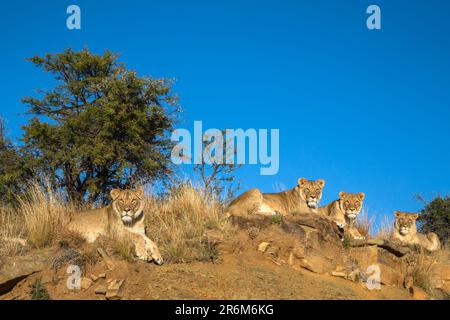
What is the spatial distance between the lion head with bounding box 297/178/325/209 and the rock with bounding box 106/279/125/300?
691cm

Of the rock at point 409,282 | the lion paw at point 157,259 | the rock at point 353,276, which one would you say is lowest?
the rock at point 409,282

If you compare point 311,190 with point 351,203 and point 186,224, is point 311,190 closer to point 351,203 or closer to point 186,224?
point 351,203

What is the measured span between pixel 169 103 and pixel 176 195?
879 centimetres

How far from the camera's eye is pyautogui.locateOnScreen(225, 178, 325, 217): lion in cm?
1684

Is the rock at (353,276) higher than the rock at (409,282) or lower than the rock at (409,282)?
higher

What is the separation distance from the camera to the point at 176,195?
18141 mm

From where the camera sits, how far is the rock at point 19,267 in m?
12.8

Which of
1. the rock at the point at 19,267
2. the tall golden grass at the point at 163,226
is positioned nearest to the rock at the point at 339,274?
the tall golden grass at the point at 163,226

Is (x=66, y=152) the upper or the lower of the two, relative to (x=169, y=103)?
lower

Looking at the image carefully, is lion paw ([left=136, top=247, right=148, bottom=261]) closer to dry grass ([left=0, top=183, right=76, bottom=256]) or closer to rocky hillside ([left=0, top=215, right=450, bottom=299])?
rocky hillside ([left=0, top=215, right=450, bottom=299])

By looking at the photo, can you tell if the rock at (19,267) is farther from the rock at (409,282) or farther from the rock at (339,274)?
the rock at (409,282)

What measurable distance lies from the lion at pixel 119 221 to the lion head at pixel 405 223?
8.28 m
